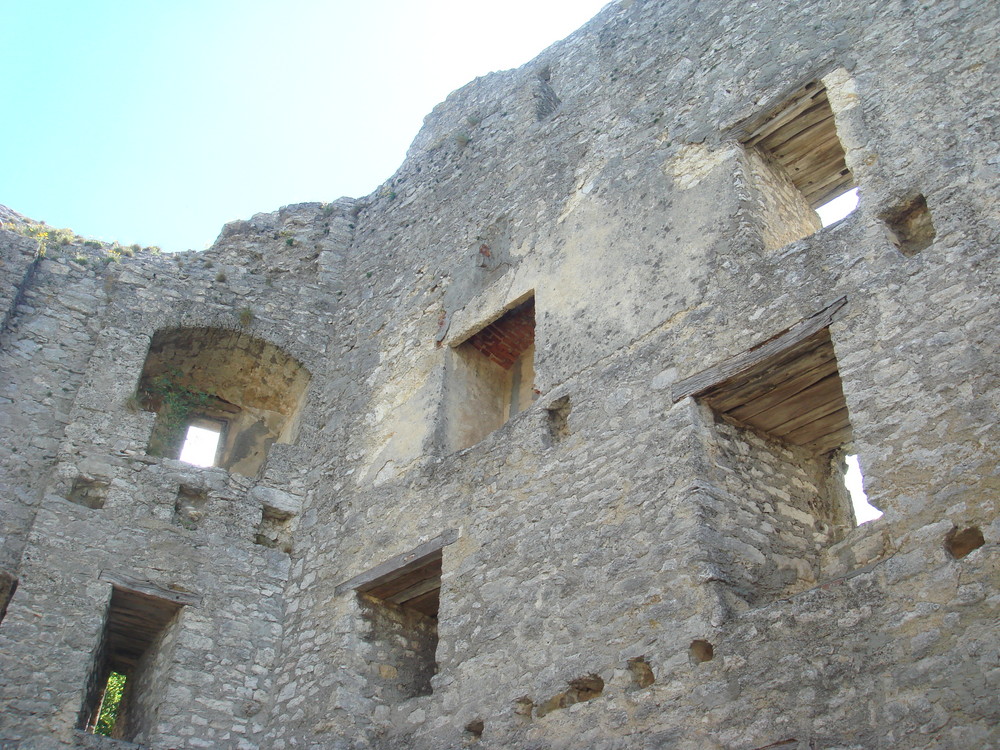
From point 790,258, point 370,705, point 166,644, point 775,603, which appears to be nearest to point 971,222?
point 790,258

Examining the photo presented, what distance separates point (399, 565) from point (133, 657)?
8.81ft

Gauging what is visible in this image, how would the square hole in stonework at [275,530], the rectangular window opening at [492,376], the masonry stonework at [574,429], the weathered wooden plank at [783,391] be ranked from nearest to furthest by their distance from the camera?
the masonry stonework at [574,429] < the weathered wooden plank at [783,391] < the rectangular window opening at [492,376] < the square hole in stonework at [275,530]

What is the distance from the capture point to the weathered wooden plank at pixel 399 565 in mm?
7254

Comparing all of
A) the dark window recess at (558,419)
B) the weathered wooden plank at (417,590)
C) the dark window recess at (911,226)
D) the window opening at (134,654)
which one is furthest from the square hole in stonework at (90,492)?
the dark window recess at (911,226)

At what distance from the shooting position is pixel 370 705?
714cm

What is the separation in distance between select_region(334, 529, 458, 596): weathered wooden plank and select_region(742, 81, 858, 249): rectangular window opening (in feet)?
9.96

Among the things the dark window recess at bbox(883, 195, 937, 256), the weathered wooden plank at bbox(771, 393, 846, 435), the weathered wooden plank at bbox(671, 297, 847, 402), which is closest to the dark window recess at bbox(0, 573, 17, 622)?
the weathered wooden plank at bbox(671, 297, 847, 402)

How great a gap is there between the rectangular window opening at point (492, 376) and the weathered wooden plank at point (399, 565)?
1.06 metres

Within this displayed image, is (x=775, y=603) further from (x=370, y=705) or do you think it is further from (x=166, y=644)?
(x=166, y=644)

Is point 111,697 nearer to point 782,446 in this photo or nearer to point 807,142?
point 782,446

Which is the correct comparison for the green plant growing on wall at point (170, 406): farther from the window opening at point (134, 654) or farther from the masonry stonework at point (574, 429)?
the window opening at point (134, 654)

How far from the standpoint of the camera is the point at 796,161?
723 centimetres

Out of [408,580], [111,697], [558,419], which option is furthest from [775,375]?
[111,697]

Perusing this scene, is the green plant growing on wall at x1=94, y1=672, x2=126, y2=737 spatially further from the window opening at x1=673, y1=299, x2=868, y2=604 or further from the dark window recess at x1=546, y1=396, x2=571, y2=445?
the window opening at x1=673, y1=299, x2=868, y2=604
